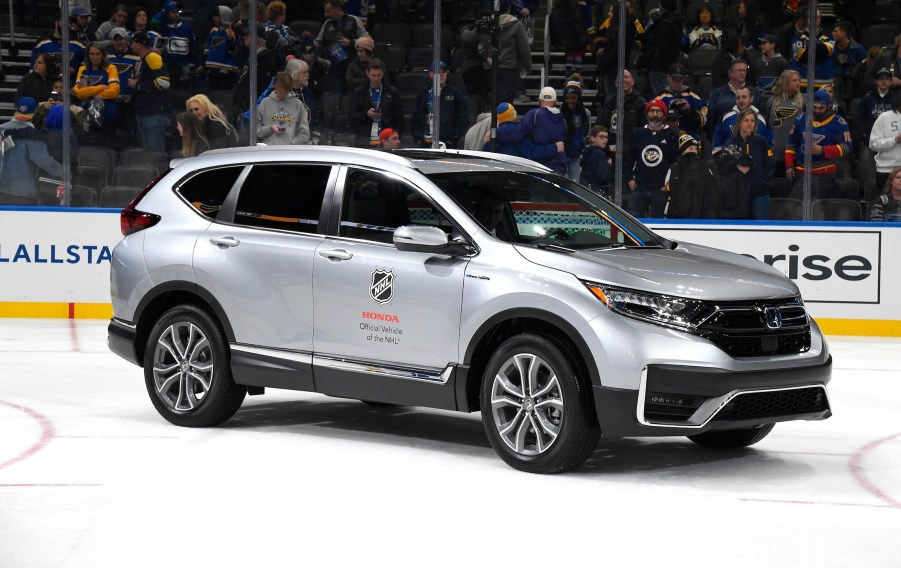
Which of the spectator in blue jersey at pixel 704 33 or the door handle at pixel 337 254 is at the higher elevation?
the spectator in blue jersey at pixel 704 33

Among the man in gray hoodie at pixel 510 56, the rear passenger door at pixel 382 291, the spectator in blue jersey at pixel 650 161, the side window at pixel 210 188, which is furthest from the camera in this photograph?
the man in gray hoodie at pixel 510 56

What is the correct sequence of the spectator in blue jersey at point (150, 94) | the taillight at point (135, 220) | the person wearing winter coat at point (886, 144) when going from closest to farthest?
the taillight at point (135, 220)
the person wearing winter coat at point (886, 144)
the spectator in blue jersey at point (150, 94)

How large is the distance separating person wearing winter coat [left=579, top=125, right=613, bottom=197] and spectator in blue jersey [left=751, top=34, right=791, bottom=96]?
6.15 feet

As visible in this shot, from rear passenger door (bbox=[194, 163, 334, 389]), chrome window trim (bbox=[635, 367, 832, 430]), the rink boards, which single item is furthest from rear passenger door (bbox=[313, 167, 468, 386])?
the rink boards

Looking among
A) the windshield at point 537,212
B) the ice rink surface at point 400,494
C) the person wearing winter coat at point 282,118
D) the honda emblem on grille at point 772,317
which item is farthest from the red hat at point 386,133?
the honda emblem on grille at point 772,317

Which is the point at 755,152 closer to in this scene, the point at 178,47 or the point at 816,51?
the point at 816,51

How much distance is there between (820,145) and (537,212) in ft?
28.1

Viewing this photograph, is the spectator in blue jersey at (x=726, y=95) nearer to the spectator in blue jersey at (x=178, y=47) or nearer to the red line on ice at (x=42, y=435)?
the spectator in blue jersey at (x=178, y=47)

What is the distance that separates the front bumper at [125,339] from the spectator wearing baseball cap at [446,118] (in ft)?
24.8

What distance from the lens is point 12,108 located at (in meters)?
16.2

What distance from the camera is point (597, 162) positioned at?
615 inches

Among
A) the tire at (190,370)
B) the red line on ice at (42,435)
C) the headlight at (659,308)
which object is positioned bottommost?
the red line on ice at (42,435)

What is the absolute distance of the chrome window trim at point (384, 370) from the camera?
7340mm

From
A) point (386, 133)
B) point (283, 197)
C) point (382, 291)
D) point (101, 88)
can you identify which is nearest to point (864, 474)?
point (382, 291)
